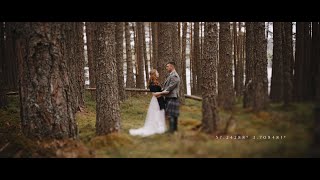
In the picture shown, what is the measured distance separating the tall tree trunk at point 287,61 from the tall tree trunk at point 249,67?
1.97 ft

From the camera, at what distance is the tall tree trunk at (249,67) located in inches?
261

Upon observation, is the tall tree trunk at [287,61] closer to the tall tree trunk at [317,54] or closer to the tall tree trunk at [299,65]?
the tall tree trunk at [299,65]

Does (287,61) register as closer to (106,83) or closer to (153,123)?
(153,123)

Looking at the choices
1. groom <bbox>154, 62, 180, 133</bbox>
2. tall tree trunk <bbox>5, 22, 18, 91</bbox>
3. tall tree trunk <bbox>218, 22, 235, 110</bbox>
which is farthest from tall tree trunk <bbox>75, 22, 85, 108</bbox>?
tall tree trunk <bbox>218, 22, 235, 110</bbox>

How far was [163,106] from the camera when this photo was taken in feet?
23.8

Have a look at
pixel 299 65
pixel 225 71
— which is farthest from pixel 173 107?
pixel 299 65

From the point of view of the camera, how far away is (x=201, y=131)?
6.66 meters

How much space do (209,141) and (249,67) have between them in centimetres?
177

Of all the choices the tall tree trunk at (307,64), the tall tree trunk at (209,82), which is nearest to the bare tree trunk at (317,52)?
the tall tree trunk at (307,64)

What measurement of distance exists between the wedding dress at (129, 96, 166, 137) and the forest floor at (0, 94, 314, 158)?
131mm

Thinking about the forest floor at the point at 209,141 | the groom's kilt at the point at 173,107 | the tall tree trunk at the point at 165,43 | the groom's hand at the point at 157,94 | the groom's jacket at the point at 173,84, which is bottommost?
the forest floor at the point at 209,141

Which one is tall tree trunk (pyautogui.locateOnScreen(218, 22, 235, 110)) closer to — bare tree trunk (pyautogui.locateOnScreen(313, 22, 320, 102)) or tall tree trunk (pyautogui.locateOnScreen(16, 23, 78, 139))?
bare tree trunk (pyautogui.locateOnScreen(313, 22, 320, 102))
